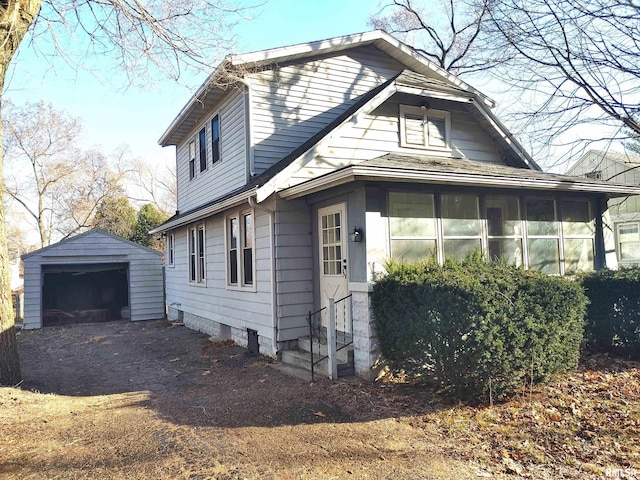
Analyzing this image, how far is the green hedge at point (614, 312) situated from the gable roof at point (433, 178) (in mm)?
1806

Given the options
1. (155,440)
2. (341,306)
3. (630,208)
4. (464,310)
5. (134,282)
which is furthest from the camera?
(630,208)

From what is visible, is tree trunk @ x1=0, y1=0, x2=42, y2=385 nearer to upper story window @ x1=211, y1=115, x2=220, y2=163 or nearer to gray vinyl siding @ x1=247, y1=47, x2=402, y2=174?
gray vinyl siding @ x1=247, y1=47, x2=402, y2=174

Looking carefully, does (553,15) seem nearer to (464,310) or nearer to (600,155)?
(600,155)

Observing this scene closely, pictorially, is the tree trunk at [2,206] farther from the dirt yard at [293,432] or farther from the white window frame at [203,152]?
the white window frame at [203,152]

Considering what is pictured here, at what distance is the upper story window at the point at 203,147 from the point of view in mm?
13242

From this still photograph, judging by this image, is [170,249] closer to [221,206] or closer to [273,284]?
[221,206]

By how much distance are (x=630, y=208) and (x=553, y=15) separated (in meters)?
16.8

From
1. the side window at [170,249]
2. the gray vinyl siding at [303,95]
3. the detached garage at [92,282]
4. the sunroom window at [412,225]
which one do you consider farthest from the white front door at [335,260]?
the detached garage at [92,282]

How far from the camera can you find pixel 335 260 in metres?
8.35

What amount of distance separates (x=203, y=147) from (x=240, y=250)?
14.7 feet

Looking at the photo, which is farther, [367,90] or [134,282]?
[134,282]

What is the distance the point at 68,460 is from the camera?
4.54 metres

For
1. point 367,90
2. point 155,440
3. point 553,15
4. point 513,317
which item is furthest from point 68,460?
point 553,15

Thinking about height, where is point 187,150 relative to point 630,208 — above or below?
above
